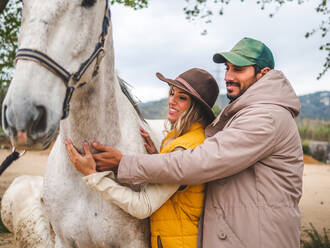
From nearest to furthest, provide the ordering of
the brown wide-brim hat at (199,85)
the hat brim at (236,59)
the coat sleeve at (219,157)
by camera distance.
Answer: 1. the coat sleeve at (219,157)
2. the hat brim at (236,59)
3. the brown wide-brim hat at (199,85)

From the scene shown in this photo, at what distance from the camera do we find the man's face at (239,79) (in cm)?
190

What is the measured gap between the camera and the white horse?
115 cm

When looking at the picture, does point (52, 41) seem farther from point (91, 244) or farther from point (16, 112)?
point (91, 244)

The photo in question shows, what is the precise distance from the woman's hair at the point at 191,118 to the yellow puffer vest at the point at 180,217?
11cm

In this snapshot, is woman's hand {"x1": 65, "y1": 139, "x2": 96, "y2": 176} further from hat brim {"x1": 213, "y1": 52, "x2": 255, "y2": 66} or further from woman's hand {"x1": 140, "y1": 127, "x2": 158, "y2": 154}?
hat brim {"x1": 213, "y1": 52, "x2": 255, "y2": 66}

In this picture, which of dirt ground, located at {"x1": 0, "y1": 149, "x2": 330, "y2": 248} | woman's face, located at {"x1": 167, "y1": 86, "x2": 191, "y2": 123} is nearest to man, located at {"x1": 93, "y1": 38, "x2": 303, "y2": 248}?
woman's face, located at {"x1": 167, "y1": 86, "x2": 191, "y2": 123}

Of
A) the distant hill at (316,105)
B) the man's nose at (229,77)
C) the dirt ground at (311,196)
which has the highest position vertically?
the man's nose at (229,77)

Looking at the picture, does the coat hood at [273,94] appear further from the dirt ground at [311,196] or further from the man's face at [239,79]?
the dirt ground at [311,196]

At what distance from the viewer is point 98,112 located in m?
A: 1.72

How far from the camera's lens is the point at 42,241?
2584 mm

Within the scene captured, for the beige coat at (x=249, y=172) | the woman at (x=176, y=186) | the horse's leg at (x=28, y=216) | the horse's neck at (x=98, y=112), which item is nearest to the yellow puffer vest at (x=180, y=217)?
the woman at (x=176, y=186)

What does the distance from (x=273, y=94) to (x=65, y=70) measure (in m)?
1.16

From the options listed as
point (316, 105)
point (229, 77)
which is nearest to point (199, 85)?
point (229, 77)

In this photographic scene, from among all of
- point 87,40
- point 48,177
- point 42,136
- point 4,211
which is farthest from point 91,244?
point 4,211
